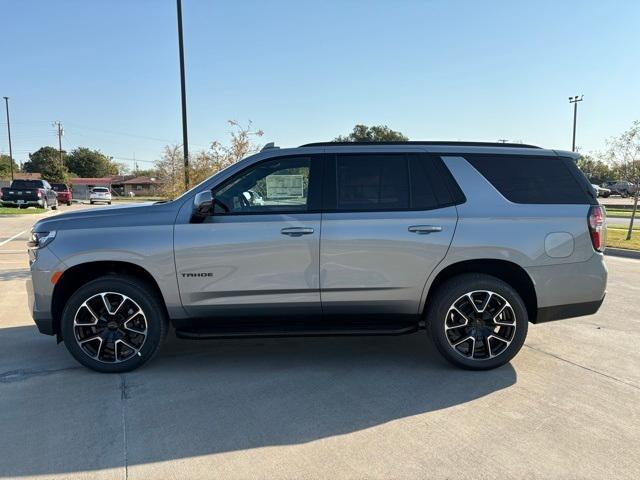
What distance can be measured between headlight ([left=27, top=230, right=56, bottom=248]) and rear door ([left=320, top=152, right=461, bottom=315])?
7.51 ft

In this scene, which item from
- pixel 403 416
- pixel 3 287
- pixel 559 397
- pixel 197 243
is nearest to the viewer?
pixel 403 416

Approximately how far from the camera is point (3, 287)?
7.66 meters


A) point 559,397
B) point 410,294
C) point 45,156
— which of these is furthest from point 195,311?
point 45,156

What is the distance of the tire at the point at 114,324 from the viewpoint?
413 centimetres

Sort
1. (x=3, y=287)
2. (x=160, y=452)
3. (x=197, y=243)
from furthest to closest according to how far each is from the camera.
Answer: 1. (x=3, y=287)
2. (x=197, y=243)
3. (x=160, y=452)

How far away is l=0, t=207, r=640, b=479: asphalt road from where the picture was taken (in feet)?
9.52

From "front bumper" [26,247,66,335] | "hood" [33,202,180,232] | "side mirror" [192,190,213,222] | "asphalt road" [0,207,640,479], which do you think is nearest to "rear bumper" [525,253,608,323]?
"asphalt road" [0,207,640,479]

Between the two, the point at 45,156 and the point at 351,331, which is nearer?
the point at 351,331

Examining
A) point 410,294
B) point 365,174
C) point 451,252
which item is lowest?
point 410,294

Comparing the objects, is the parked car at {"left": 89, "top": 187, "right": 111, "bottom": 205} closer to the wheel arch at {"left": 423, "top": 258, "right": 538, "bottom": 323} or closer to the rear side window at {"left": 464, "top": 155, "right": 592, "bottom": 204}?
the wheel arch at {"left": 423, "top": 258, "right": 538, "bottom": 323}

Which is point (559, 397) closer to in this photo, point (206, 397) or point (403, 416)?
point (403, 416)

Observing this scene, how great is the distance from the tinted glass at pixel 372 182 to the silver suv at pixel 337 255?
1 centimetres

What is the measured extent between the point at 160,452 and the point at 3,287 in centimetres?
610

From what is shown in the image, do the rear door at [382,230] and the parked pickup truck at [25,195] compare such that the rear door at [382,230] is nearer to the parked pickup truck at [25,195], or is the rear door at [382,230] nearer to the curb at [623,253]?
the curb at [623,253]
